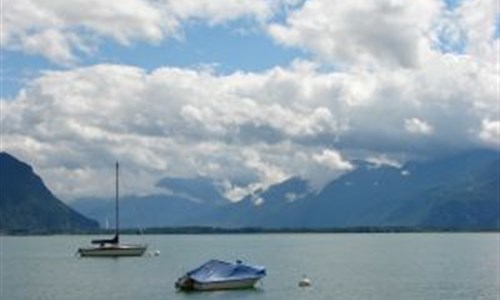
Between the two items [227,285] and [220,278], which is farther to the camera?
[227,285]

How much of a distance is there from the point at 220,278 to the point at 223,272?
1585 mm

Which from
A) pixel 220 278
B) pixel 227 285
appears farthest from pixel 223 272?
pixel 227 285

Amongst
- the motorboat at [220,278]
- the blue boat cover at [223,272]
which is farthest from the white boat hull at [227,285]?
the blue boat cover at [223,272]

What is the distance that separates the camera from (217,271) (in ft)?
395

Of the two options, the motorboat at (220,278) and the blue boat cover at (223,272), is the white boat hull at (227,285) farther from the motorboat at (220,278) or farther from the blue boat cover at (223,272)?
the blue boat cover at (223,272)

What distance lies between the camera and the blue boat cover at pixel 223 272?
11906 centimetres

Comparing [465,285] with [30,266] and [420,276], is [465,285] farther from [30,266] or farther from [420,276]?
[30,266]

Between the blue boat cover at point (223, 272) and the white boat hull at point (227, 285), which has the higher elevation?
the blue boat cover at point (223, 272)

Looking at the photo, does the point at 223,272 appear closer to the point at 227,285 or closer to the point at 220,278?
the point at 220,278

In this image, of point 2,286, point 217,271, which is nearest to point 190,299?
point 217,271

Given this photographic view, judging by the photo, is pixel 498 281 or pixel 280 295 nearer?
pixel 280 295

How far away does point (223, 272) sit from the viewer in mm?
120438

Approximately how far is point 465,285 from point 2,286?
62996 mm

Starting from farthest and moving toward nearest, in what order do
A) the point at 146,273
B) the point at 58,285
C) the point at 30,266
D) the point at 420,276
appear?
the point at 30,266 → the point at 146,273 → the point at 420,276 → the point at 58,285
